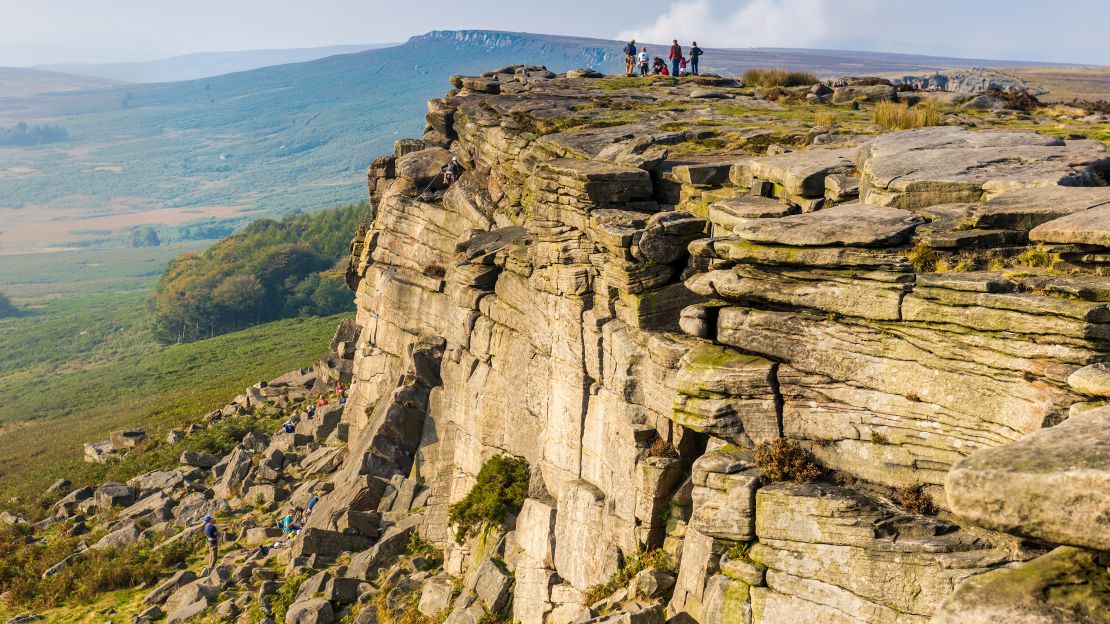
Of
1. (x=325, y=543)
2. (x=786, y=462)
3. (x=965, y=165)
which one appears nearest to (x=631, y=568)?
(x=786, y=462)

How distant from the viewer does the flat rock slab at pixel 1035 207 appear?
67.3 ft

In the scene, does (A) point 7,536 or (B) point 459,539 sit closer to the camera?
(B) point 459,539

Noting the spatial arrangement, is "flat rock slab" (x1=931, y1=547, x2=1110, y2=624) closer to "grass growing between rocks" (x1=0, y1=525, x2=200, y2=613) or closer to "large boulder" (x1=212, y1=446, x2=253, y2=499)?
"grass growing between rocks" (x1=0, y1=525, x2=200, y2=613)

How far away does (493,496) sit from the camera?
110ft

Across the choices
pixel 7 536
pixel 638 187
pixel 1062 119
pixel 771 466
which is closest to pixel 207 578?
pixel 7 536

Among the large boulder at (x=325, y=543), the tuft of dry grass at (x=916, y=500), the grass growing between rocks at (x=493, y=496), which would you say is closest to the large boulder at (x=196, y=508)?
the large boulder at (x=325, y=543)

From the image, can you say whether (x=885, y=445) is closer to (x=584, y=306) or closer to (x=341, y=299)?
(x=584, y=306)

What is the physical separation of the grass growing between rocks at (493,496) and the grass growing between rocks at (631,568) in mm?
6897

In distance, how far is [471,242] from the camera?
39875 mm

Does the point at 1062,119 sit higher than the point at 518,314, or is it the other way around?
the point at 1062,119

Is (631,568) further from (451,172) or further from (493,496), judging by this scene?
(451,172)

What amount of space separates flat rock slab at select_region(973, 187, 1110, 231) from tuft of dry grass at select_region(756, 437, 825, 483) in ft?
22.2

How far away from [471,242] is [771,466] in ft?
70.9

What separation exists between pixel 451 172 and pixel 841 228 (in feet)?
103
